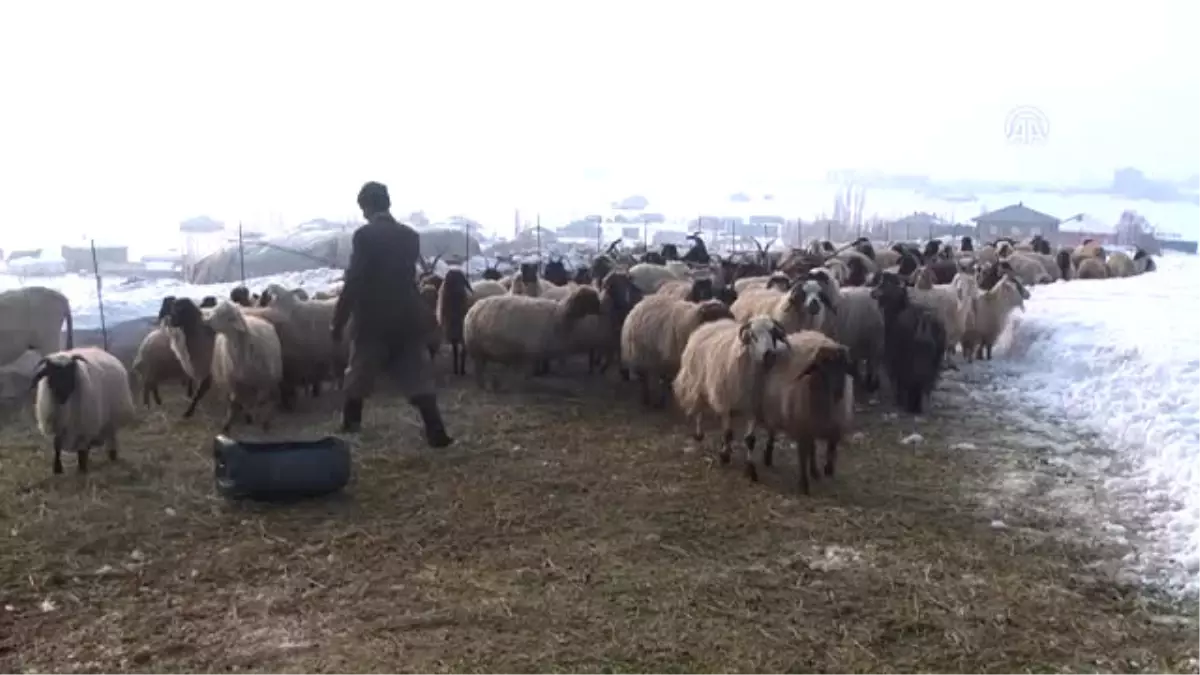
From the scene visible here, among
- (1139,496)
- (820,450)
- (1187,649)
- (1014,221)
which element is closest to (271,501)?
(820,450)

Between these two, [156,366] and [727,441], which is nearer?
[727,441]

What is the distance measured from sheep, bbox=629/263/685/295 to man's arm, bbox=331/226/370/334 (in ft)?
22.8

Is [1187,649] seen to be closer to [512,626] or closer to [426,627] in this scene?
[512,626]

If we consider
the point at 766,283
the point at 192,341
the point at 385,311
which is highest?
the point at 385,311

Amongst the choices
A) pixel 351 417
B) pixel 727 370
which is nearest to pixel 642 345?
pixel 727 370

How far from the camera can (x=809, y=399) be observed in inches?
314

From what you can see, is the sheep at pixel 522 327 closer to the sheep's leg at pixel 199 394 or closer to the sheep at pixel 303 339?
the sheep at pixel 303 339

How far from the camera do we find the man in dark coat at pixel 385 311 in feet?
30.0

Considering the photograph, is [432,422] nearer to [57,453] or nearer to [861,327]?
[57,453]

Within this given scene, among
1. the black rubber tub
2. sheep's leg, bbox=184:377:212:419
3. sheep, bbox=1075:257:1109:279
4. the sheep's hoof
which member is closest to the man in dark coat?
the black rubber tub

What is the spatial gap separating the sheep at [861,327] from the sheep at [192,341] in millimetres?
6693

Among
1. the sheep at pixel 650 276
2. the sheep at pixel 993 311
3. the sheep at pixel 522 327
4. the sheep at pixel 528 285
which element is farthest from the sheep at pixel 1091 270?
the sheep at pixel 522 327

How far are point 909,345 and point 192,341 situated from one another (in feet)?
24.3

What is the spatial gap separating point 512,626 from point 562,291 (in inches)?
383
